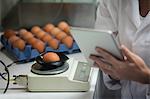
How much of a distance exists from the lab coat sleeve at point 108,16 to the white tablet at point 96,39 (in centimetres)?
18

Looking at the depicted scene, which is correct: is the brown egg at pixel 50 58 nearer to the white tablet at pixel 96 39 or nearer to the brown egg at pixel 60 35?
the white tablet at pixel 96 39

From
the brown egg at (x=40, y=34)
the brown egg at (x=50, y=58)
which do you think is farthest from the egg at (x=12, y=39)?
the brown egg at (x=50, y=58)

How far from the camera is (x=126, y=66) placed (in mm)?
887

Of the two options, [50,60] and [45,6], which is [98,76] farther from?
[45,6]

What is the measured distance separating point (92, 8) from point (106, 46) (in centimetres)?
82

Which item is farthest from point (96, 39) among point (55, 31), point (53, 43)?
point (55, 31)

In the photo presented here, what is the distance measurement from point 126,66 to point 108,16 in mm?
282

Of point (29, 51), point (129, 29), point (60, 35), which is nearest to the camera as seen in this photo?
point (129, 29)

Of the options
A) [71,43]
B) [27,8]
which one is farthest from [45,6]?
[71,43]

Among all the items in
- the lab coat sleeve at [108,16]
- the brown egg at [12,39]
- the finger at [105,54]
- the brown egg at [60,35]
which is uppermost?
the lab coat sleeve at [108,16]

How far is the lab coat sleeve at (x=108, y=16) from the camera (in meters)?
1.07

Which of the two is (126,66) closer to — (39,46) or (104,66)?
(104,66)

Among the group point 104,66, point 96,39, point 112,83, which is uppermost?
point 96,39

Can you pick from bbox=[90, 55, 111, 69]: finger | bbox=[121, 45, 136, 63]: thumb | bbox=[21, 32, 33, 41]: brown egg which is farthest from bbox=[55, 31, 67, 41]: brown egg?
bbox=[121, 45, 136, 63]: thumb
